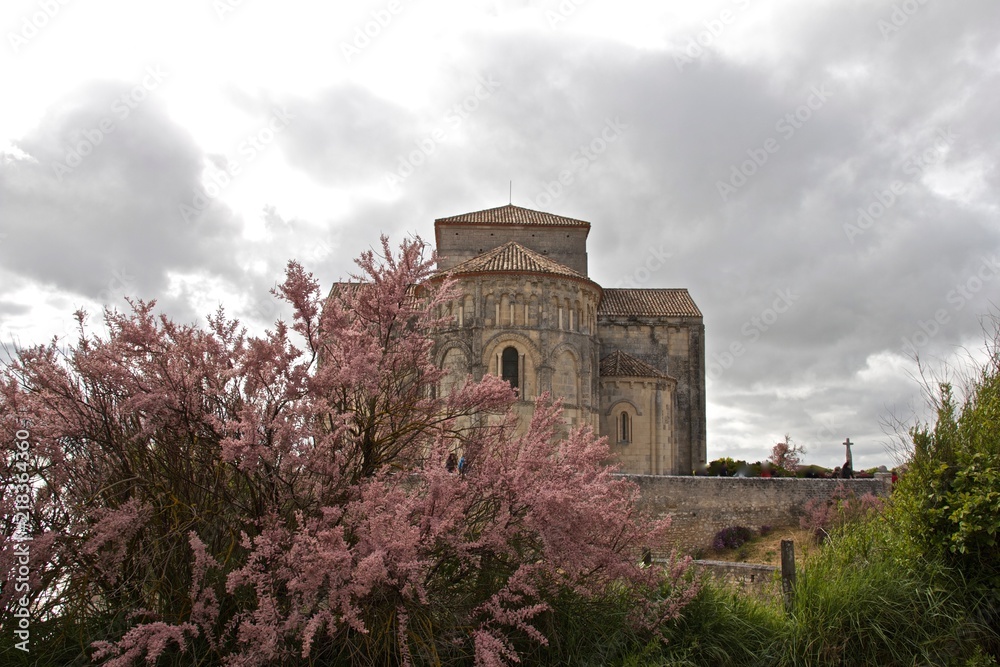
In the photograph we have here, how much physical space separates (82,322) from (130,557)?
1909mm

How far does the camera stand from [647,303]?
31.4 meters

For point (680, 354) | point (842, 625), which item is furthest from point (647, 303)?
point (842, 625)

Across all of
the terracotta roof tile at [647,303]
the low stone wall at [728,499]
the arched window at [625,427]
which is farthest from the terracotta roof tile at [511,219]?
the low stone wall at [728,499]

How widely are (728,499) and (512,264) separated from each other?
9.41m

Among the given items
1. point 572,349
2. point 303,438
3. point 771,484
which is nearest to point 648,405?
point 572,349

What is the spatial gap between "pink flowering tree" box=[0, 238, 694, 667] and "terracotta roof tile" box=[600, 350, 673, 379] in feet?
66.2

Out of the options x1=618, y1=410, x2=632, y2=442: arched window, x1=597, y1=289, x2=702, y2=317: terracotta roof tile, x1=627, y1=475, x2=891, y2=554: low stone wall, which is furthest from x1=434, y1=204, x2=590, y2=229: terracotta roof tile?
x1=627, y1=475, x2=891, y2=554: low stone wall

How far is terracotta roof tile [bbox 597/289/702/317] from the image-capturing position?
3052 centimetres

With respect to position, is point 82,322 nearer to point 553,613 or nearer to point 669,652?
point 553,613

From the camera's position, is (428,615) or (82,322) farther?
(82,322)

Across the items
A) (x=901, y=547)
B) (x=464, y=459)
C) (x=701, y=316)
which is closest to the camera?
(x=464, y=459)

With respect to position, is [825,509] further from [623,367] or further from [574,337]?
[623,367]

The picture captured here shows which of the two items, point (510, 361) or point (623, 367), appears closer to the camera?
point (510, 361)

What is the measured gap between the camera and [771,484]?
67.8 feet
